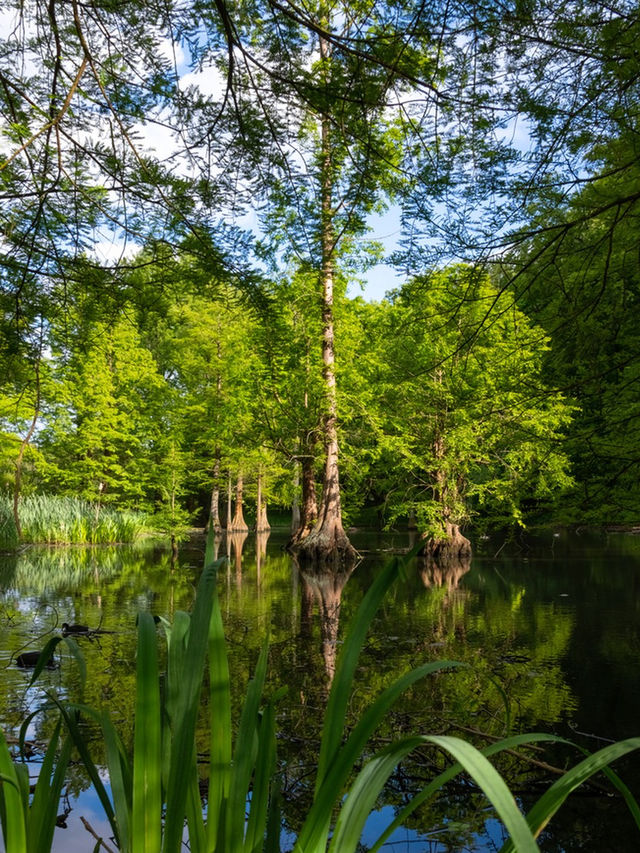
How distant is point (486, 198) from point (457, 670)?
3454 millimetres

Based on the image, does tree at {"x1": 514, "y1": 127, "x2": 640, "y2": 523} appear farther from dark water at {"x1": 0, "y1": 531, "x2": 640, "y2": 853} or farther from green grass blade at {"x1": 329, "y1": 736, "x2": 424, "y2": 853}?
green grass blade at {"x1": 329, "y1": 736, "x2": 424, "y2": 853}

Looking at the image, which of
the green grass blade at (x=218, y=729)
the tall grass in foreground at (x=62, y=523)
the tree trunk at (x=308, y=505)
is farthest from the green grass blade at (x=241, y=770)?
the tree trunk at (x=308, y=505)

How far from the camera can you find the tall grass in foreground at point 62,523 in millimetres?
14695

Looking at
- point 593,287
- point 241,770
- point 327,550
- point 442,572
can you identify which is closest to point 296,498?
point 327,550

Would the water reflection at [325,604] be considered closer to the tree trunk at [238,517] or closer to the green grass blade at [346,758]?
the green grass blade at [346,758]

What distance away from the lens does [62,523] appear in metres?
16.5

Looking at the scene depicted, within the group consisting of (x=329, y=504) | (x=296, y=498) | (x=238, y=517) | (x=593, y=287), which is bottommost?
(x=238, y=517)

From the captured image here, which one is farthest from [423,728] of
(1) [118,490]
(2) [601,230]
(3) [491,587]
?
(1) [118,490]

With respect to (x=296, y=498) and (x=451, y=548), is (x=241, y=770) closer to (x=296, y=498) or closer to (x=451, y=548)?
(x=451, y=548)

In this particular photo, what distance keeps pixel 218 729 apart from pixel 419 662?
3781mm

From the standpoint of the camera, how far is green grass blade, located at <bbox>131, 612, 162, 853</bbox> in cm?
119

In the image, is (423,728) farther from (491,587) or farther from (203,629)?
(491,587)

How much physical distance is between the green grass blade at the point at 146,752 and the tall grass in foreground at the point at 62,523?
46.2 ft

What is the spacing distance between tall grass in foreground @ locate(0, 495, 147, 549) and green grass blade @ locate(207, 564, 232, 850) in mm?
14018
